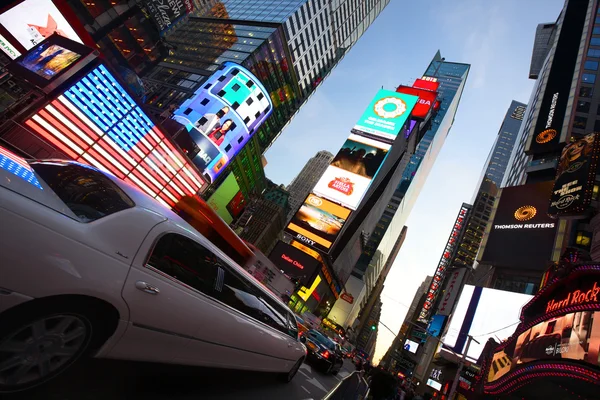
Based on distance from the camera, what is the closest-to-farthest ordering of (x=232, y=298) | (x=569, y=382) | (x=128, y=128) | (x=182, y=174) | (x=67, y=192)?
(x=67, y=192), (x=232, y=298), (x=569, y=382), (x=128, y=128), (x=182, y=174)

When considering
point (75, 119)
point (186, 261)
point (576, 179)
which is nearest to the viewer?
point (186, 261)

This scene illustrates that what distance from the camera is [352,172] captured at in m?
46.7

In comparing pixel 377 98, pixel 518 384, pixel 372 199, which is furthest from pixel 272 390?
pixel 372 199

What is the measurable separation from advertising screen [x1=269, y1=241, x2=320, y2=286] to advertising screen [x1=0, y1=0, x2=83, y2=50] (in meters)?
34.0

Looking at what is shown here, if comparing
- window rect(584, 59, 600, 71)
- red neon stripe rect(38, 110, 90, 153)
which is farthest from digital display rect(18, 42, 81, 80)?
window rect(584, 59, 600, 71)

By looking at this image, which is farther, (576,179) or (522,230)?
(522,230)

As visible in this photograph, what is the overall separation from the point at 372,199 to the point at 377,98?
28193mm

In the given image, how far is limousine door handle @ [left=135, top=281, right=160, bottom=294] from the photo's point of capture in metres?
3.08

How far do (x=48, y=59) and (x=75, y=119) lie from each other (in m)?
3.63

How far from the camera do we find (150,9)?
41.6 meters

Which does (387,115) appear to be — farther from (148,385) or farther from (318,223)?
(148,385)

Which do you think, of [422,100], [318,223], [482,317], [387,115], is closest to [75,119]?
[318,223]

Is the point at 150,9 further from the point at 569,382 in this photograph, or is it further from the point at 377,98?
the point at 569,382

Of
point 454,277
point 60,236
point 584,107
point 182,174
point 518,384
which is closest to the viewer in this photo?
point 60,236
